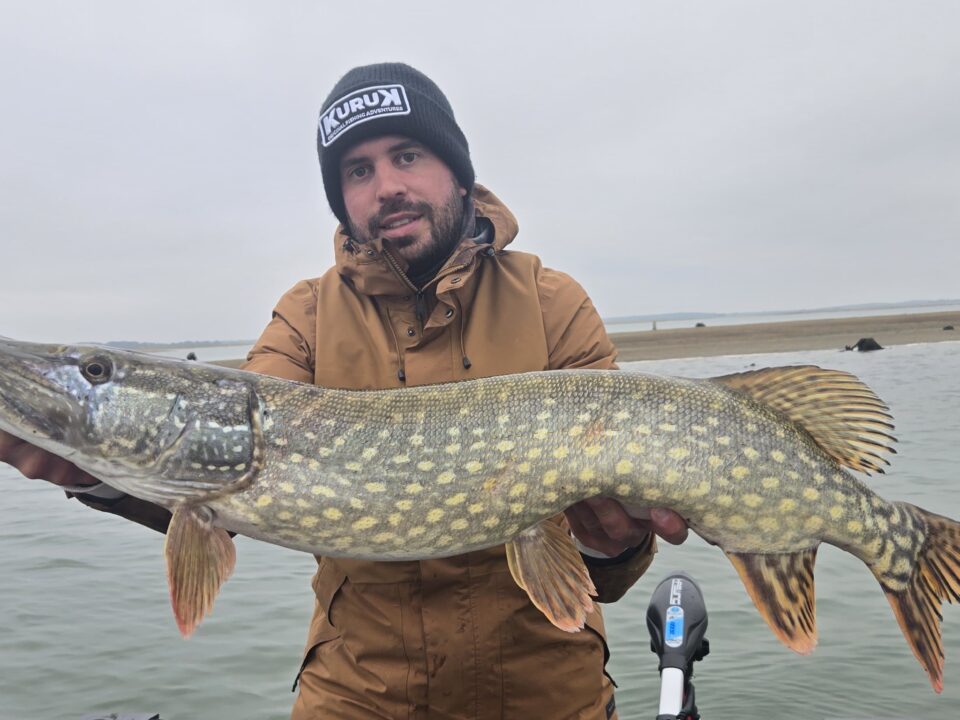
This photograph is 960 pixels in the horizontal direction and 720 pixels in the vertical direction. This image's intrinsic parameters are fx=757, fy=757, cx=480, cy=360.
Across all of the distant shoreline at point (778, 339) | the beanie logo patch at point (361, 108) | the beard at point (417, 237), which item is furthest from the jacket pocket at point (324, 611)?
the distant shoreline at point (778, 339)

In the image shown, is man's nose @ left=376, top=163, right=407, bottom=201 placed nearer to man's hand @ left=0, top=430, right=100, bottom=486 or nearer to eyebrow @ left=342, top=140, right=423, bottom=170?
eyebrow @ left=342, top=140, right=423, bottom=170

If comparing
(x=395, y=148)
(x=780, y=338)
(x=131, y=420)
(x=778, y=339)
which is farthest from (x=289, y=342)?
(x=780, y=338)

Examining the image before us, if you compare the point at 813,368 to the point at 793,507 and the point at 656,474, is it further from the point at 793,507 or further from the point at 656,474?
the point at 656,474

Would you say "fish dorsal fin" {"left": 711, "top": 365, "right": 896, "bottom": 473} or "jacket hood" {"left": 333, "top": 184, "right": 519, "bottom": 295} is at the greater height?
"jacket hood" {"left": 333, "top": 184, "right": 519, "bottom": 295}

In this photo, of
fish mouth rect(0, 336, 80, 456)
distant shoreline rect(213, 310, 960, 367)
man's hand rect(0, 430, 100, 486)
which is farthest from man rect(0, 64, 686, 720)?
distant shoreline rect(213, 310, 960, 367)

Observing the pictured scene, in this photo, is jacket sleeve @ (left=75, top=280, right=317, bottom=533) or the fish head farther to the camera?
jacket sleeve @ (left=75, top=280, right=317, bottom=533)

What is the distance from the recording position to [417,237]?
2898mm

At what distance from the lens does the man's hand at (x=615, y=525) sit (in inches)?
91.5

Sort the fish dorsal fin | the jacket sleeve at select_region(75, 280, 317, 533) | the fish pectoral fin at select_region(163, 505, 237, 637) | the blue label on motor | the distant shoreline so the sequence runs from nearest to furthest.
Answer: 1. the fish pectoral fin at select_region(163, 505, 237, 637)
2. the fish dorsal fin
3. the jacket sleeve at select_region(75, 280, 317, 533)
4. the blue label on motor
5. the distant shoreline

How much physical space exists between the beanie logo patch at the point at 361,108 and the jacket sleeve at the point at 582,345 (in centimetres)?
100

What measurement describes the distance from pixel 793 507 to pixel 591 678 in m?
0.84

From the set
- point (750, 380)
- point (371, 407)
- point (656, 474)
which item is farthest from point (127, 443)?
point (750, 380)

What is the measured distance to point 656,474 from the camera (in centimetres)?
227

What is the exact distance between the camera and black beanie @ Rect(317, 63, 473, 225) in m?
3.09
